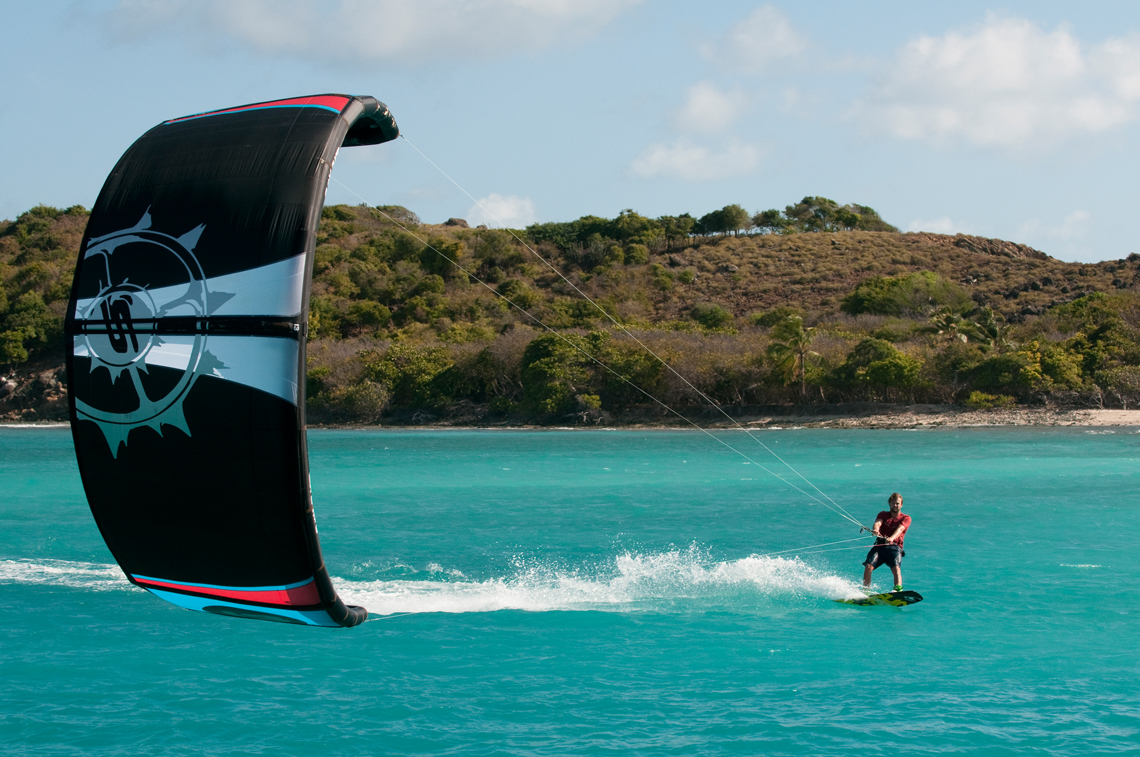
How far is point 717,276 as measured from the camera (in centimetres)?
8206

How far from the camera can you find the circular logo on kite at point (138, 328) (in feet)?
20.7

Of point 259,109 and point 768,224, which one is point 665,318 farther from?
point 259,109

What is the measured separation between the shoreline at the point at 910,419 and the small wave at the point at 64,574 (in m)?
38.1

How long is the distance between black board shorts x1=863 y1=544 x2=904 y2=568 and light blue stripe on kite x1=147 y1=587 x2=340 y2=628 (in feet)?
25.1

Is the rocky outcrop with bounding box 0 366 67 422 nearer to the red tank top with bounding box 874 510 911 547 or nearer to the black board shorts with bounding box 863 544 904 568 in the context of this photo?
the black board shorts with bounding box 863 544 904 568

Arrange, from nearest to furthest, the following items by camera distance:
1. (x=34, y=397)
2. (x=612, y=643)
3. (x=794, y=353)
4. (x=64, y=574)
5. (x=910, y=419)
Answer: (x=612, y=643), (x=64, y=574), (x=910, y=419), (x=794, y=353), (x=34, y=397)

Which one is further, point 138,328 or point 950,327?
point 950,327

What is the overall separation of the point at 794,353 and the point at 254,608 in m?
45.8


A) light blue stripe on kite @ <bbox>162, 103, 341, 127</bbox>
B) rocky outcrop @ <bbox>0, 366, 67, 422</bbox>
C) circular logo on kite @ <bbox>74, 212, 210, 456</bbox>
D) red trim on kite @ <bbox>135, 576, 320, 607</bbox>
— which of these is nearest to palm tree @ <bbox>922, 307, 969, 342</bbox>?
light blue stripe on kite @ <bbox>162, 103, 341, 127</bbox>

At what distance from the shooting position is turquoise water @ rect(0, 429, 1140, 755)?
868 centimetres

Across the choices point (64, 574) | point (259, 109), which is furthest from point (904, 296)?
point (259, 109)

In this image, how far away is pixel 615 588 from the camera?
14.3 metres

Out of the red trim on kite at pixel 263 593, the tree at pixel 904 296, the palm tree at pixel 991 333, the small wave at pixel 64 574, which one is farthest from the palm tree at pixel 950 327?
the red trim on kite at pixel 263 593

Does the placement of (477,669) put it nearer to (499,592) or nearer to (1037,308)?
(499,592)
